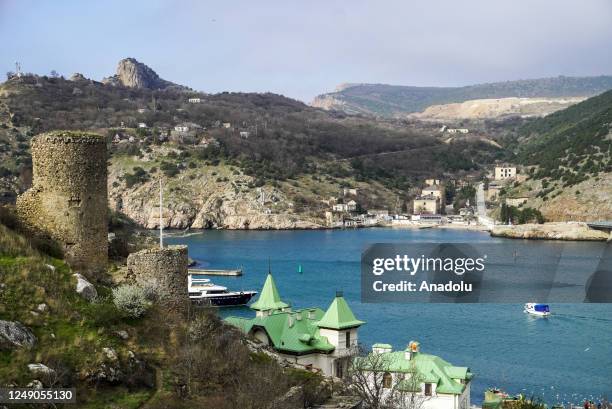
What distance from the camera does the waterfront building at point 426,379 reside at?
2186 centimetres

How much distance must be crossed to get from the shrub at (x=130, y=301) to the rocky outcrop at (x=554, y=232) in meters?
97.6

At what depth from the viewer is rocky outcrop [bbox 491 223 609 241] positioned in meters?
104

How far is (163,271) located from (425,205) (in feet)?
465

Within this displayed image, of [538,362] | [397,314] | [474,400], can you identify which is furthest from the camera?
[397,314]

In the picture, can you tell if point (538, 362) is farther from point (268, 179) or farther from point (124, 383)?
point (268, 179)

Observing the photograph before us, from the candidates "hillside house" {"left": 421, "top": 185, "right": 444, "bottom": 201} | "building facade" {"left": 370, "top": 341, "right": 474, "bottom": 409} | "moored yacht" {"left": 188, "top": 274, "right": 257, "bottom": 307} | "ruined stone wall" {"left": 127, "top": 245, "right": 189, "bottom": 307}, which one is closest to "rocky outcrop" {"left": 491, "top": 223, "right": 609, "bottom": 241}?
"hillside house" {"left": 421, "top": 185, "right": 444, "bottom": 201}

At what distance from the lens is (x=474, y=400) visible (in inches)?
1078

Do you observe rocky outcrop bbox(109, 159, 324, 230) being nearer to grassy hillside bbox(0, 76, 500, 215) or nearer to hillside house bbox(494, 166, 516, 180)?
grassy hillside bbox(0, 76, 500, 215)

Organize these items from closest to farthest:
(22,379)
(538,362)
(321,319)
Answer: (22,379), (321,319), (538,362)

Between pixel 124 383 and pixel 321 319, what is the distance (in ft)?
47.9

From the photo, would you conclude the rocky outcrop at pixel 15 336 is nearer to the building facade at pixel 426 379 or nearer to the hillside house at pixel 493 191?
the building facade at pixel 426 379

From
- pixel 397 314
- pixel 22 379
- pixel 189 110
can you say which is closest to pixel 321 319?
pixel 22 379

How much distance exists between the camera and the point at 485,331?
139ft

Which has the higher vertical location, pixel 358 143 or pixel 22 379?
pixel 358 143
